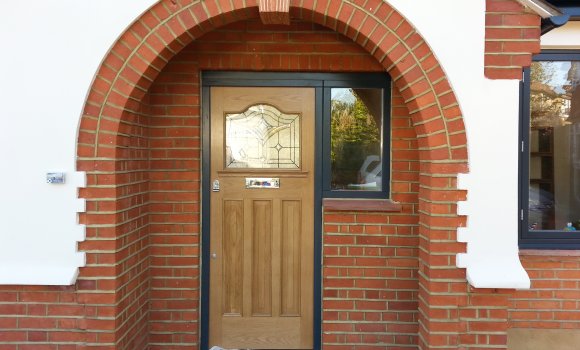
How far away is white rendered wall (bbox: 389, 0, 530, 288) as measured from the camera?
338 cm

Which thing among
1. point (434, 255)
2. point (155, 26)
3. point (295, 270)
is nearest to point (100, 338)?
point (295, 270)

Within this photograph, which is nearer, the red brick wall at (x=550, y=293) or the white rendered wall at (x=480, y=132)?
the white rendered wall at (x=480, y=132)

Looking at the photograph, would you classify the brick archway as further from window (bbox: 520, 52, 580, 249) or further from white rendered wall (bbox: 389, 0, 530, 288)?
window (bbox: 520, 52, 580, 249)

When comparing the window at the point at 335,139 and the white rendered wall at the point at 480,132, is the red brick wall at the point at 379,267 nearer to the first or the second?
the window at the point at 335,139

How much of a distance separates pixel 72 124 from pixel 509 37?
10.3 ft

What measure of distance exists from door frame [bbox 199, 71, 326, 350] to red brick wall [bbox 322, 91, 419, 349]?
0.11 meters

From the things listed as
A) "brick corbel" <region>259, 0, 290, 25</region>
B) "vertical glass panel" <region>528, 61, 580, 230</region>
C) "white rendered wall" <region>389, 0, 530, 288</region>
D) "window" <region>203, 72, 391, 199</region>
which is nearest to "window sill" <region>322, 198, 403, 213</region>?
"window" <region>203, 72, 391, 199</region>

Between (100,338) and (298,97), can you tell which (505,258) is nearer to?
(298,97)

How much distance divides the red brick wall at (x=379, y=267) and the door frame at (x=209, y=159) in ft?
0.37

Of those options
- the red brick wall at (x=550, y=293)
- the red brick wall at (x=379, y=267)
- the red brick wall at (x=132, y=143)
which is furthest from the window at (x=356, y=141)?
the red brick wall at (x=550, y=293)

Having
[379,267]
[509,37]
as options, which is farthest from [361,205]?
[509,37]

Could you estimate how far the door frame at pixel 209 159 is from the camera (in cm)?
418

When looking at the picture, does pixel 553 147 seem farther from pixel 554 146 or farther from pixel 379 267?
pixel 379 267

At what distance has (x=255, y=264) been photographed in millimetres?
4281
